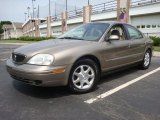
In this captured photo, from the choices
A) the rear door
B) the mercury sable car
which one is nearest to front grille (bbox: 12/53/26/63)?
the mercury sable car

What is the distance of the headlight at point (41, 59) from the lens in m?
4.17

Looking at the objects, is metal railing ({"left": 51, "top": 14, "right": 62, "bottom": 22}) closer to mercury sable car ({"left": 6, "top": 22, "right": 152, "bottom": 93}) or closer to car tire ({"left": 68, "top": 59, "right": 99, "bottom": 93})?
mercury sable car ({"left": 6, "top": 22, "right": 152, "bottom": 93})

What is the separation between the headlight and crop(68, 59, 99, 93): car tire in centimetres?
50

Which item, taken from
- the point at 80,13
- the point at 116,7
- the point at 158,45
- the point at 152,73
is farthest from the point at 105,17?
the point at 152,73

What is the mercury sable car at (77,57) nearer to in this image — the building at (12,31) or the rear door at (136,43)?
the rear door at (136,43)

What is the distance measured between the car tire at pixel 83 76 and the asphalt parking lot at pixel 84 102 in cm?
14

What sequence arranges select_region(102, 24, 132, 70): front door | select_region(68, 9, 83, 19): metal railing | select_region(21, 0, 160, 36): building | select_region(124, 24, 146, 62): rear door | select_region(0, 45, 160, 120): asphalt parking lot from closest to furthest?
select_region(0, 45, 160, 120): asphalt parking lot
select_region(102, 24, 132, 70): front door
select_region(124, 24, 146, 62): rear door
select_region(21, 0, 160, 36): building
select_region(68, 9, 83, 19): metal railing

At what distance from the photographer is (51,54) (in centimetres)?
424

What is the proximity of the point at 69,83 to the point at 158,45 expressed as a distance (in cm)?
1429

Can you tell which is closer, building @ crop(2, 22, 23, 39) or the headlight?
the headlight

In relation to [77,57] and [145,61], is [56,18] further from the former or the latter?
[77,57]

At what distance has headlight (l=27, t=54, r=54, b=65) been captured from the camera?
4.17 m

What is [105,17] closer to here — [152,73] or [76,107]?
[152,73]

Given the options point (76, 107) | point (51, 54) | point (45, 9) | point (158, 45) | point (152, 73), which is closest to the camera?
point (76, 107)
